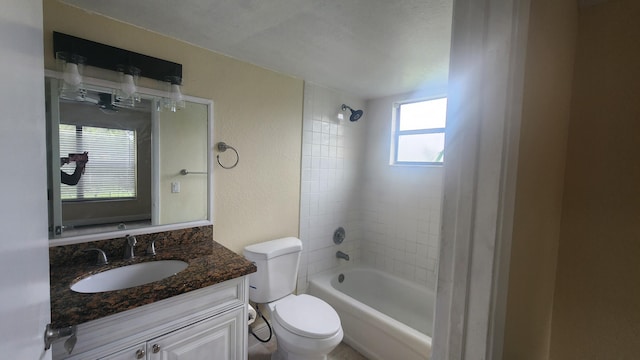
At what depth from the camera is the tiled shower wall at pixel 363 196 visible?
2.40 metres

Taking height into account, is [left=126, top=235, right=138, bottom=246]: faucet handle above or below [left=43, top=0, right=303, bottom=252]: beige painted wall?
below

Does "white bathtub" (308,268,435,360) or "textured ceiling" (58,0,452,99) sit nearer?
"textured ceiling" (58,0,452,99)

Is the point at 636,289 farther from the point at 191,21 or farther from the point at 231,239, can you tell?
the point at 191,21

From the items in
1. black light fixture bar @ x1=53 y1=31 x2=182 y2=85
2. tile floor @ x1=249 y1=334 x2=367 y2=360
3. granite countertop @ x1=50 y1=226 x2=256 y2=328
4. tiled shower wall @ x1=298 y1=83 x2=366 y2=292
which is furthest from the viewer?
tiled shower wall @ x1=298 y1=83 x2=366 y2=292

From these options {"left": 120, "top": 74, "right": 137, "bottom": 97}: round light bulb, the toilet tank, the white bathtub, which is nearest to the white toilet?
the toilet tank

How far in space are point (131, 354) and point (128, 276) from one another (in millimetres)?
435

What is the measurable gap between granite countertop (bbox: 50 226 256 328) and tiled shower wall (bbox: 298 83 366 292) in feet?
3.22

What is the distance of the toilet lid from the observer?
5.14 feet

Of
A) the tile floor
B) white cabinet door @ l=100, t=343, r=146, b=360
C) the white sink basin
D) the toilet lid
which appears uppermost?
the white sink basin

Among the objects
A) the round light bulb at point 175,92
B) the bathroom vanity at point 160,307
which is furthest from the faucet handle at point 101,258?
the round light bulb at point 175,92

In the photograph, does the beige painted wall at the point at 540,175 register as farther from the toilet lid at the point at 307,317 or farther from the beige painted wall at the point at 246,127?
the beige painted wall at the point at 246,127

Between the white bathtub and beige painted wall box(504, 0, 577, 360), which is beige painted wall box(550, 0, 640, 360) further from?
the white bathtub

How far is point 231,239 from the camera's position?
190 cm

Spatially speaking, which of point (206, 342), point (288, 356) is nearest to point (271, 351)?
point (288, 356)
